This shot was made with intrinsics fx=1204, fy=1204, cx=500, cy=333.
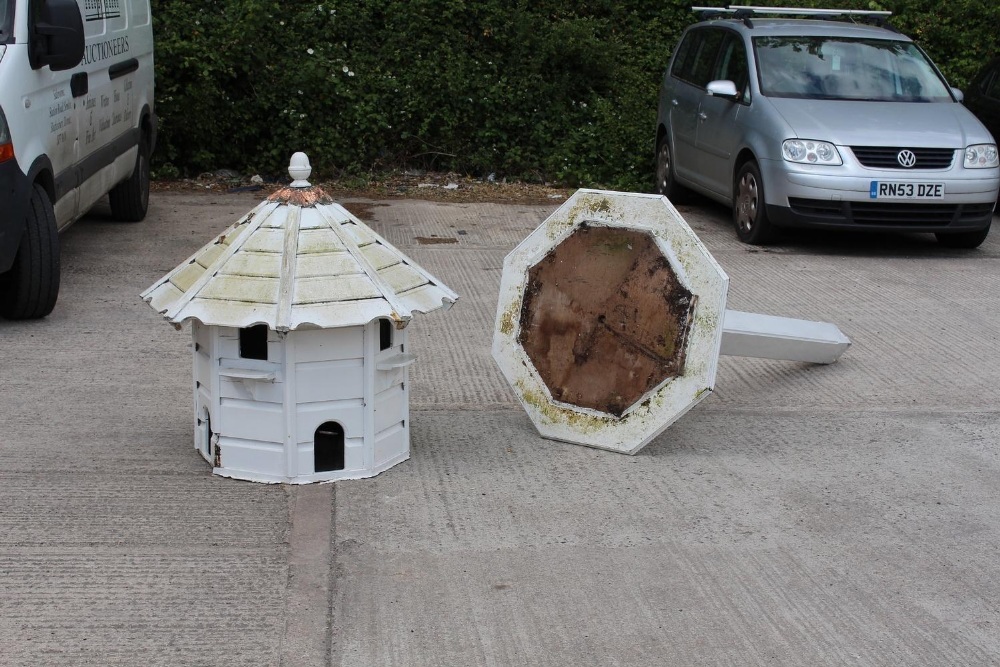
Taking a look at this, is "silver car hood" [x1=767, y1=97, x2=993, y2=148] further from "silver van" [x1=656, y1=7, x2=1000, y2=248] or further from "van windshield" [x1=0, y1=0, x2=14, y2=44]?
"van windshield" [x1=0, y1=0, x2=14, y2=44]

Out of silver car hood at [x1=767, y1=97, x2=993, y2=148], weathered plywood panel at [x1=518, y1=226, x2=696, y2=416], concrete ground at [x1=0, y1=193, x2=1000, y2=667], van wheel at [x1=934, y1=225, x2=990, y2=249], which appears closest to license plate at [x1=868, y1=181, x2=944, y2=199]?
silver car hood at [x1=767, y1=97, x2=993, y2=148]

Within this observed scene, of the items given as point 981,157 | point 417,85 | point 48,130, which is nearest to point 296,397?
point 48,130

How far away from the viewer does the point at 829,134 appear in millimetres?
9078

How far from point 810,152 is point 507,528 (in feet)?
18.9

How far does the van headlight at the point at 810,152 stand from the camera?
29.6 feet

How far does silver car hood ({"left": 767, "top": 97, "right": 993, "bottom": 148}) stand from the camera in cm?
908

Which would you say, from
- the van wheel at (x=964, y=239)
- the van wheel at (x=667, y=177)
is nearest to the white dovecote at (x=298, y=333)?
the van wheel at (x=964, y=239)

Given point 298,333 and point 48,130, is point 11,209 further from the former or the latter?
point 298,333

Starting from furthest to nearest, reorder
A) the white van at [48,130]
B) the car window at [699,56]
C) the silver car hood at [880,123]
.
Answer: the car window at [699,56] < the silver car hood at [880,123] < the white van at [48,130]

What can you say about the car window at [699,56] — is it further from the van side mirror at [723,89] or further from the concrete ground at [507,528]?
the concrete ground at [507,528]

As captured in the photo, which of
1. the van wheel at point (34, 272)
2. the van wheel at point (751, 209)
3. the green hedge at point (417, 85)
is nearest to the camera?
the van wheel at point (34, 272)

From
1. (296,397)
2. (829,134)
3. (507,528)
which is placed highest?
(829,134)

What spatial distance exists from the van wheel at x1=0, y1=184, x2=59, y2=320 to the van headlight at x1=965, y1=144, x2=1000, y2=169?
6.60 m

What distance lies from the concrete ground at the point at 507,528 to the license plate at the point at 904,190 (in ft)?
8.37
